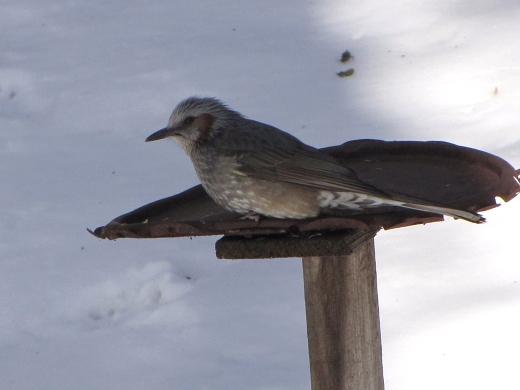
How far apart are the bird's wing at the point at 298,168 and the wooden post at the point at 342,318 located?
290mm

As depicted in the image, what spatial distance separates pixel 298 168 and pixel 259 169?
0.17 meters

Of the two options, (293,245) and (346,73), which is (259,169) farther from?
(346,73)

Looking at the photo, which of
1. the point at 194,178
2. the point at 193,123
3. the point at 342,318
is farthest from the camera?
the point at 194,178

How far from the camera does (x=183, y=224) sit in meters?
4.39

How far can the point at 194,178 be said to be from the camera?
828 cm

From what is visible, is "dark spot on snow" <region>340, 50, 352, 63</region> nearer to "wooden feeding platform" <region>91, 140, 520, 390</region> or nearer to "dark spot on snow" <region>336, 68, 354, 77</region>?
"dark spot on snow" <region>336, 68, 354, 77</region>

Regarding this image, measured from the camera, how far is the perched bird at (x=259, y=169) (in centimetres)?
506

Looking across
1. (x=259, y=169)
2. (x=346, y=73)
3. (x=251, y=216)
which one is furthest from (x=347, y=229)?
(x=346, y=73)

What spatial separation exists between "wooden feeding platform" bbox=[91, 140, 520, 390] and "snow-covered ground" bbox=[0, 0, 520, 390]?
1.31 metres

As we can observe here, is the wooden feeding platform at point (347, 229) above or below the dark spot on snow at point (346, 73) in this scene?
below

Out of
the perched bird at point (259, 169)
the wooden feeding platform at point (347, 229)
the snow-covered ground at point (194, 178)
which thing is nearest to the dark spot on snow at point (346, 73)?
the snow-covered ground at point (194, 178)

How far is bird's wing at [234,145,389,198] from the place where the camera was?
5.00 m

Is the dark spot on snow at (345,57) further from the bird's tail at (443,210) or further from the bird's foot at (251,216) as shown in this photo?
the bird's tail at (443,210)

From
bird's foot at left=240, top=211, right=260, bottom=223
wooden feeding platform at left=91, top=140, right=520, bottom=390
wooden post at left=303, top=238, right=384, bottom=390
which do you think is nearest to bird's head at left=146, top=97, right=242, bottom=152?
wooden feeding platform at left=91, top=140, right=520, bottom=390
